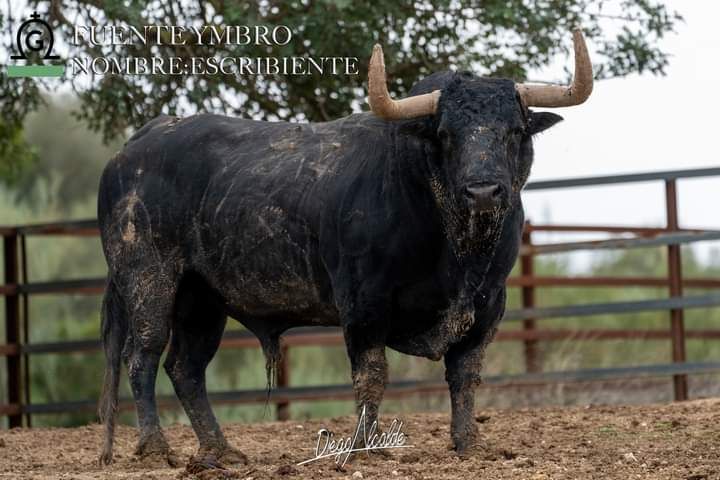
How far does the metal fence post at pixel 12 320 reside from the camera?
1084cm

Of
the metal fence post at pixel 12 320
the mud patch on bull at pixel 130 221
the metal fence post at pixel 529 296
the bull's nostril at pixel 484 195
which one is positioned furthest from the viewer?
the metal fence post at pixel 529 296

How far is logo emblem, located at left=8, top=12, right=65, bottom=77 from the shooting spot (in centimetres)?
981

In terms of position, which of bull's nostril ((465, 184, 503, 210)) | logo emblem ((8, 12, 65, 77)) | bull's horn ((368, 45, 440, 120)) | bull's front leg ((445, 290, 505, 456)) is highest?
logo emblem ((8, 12, 65, 77))

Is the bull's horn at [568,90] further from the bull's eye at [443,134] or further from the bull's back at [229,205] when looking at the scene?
the bull's back at [229,205]

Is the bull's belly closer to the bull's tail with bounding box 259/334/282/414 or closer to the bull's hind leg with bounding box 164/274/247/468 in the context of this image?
the bull's tail with bounding box 259/334/282/414

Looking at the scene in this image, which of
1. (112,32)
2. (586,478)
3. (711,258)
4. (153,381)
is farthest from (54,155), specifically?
(586,478)

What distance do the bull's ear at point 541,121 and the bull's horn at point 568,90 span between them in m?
0.06

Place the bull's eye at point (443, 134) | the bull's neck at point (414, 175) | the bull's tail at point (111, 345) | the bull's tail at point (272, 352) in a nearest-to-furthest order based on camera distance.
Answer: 1. the bull's eye at point (443, 134)
2. the bull's neck at point (414, 175)
3. the bull's tail at point (272, 352)
4. the bull's tail at point (111, 345)

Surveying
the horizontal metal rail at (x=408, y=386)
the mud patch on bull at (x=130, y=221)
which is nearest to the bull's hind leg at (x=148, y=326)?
the mud patch on bull at (x=130, y=221)

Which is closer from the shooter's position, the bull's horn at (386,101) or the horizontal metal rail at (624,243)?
the bull's horn at (386,101)

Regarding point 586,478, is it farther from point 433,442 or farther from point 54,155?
point 54,155

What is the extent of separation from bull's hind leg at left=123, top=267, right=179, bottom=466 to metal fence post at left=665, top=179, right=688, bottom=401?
4.39 m
